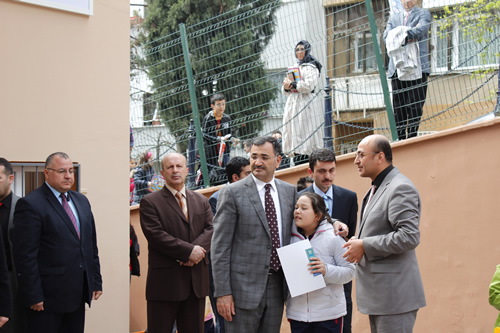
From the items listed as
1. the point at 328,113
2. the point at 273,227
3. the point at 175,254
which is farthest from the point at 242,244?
the point at 328,113

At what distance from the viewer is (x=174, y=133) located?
9.53 metres

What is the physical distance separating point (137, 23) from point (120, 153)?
55.6 feet

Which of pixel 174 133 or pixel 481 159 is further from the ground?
pixel 174 133

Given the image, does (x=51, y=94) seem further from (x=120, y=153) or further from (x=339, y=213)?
(x=339, y=213)

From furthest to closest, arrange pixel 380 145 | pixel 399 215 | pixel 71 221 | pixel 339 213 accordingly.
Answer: pixel 339 213, pixel 71 221, pixel 380 145, pixel 399 215

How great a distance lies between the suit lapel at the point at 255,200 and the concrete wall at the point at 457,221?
285cm

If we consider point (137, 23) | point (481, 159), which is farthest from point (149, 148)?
point (137, 23)

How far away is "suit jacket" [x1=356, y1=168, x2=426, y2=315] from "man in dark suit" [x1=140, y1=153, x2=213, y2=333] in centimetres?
205

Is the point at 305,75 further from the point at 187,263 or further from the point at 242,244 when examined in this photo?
the point at 242,244

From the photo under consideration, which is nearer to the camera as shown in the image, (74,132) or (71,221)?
(71,221)

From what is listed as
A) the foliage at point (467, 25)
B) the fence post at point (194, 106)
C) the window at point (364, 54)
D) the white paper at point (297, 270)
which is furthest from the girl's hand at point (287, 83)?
the white paper at point (297, 270)

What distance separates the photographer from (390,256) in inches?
170

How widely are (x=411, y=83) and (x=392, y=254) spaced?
12.6 ft

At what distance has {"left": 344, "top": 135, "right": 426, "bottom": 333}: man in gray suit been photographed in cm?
422
